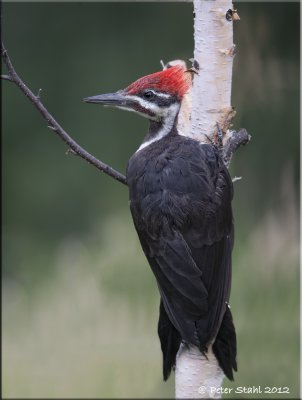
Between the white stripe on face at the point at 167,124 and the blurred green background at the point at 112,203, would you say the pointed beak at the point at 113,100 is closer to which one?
the white stripe on face at the point at 167,124

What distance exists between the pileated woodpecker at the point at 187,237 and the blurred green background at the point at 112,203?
1248 mm

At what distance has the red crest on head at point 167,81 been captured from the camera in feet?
7.14

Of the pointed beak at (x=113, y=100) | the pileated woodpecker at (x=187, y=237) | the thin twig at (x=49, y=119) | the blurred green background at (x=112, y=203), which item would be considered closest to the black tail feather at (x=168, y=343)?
the pileated woodpecker at (x=187, y=237)

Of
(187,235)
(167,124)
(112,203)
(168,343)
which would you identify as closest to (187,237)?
(187,235)

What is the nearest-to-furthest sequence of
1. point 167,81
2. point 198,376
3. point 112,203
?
point 198,376, point 167,81, point 112,203

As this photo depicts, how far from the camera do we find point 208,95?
2.08 metres

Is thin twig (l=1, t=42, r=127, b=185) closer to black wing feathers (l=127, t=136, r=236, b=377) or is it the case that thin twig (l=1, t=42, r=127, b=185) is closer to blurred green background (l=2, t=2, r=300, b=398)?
black wing feathers (l=127, t=136, r=236, b=377)

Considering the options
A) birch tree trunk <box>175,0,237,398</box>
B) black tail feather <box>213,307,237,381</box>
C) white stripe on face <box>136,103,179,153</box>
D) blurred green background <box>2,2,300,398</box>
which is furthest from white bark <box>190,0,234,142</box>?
blurred green background <box>2,2,300,398</box>

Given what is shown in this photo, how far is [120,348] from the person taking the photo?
3.74 m

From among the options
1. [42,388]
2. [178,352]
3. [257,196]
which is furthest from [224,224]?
[42,388]

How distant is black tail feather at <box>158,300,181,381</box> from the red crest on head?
696mm

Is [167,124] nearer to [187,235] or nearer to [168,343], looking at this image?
[187,235]

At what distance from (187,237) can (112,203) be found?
7.02 ft

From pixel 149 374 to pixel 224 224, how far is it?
1770mm
